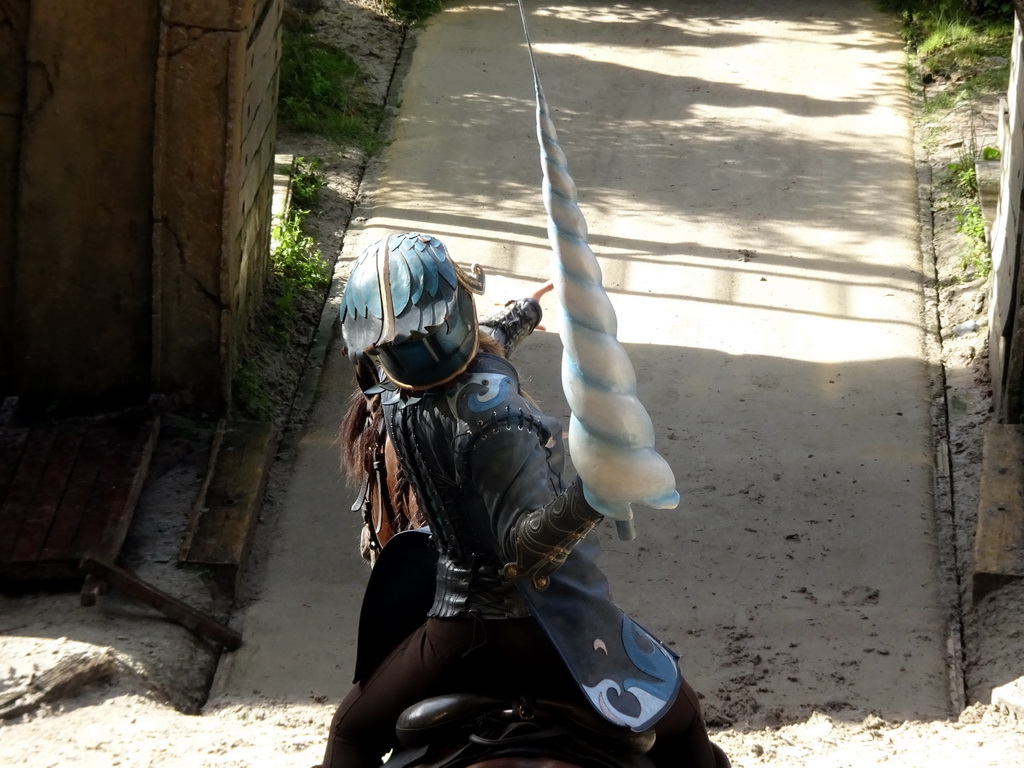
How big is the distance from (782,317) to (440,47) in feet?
14.0

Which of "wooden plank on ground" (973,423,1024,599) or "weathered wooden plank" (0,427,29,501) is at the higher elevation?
"wooden plank on ground" (973,423,1024,599)

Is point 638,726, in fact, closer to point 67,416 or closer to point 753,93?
point 67,416

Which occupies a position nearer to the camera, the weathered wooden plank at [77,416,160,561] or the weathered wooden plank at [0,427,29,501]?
the weathered wooden plank at [77,416,160,561]

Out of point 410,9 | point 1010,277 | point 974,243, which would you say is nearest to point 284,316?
point 1010,277

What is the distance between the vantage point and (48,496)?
5.65 metres

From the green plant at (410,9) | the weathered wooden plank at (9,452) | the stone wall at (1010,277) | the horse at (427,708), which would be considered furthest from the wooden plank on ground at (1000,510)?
the green plant at (410,9)

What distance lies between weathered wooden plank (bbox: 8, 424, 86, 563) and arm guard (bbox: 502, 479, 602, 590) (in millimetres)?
3253

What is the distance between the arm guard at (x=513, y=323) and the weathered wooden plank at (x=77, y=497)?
268 centimetres

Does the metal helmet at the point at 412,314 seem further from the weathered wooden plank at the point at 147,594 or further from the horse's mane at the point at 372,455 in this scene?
the weathered wooden plank at the point at 147,594

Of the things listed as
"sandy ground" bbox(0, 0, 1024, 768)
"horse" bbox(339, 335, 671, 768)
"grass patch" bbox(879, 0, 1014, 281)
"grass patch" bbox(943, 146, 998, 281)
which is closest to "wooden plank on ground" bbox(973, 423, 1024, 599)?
"sandy ground" bbox(0, 0, 1024, 768)

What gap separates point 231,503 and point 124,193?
1400 mm

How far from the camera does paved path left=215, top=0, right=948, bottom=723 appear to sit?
544 cm

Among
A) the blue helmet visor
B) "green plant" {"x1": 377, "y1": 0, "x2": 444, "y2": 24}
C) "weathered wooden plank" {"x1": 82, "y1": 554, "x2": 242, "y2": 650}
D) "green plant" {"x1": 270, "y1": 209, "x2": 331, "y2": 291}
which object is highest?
the blue helmet visor

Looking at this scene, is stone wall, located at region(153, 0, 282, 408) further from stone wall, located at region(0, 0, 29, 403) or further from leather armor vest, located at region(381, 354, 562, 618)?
leather armor vest, located at region(381, 354, 562, 618)
